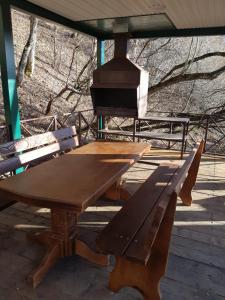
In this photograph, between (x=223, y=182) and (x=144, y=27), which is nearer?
(x=223, y=182)

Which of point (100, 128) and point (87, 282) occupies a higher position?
point (100, 128)

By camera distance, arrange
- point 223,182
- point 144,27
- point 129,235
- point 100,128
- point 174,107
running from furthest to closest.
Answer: point 174,107, point 100,128, point 144,27, point 223,182, point 129,235

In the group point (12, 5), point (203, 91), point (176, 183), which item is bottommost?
point (176, 183)

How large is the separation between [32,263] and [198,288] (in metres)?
1.22

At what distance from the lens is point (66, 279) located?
183 centimetres

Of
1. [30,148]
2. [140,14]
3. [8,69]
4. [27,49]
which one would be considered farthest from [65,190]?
[27,49]

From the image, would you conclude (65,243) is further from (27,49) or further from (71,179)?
(27,49)

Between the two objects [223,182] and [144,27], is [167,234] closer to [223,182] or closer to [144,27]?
[223,182]

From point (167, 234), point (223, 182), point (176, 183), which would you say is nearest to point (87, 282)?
point (167, 234)

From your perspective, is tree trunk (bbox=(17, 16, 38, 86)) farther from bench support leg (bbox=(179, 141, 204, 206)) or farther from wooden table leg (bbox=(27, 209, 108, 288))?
wooden table leg (bbox=(27, 209, 108, 288))

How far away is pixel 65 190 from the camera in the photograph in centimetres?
173

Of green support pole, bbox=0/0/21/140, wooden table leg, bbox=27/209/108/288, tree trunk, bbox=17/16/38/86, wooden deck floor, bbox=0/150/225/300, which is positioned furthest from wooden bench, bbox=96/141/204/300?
tree trunk, bbox=17/16/38/86

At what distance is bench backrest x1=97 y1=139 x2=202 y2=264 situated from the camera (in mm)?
1359

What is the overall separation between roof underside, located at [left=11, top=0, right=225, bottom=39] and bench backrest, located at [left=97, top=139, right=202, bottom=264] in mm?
2093
